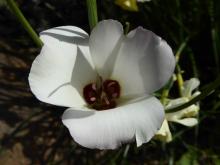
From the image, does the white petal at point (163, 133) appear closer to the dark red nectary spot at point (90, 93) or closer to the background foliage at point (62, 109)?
the dark red nectary spot at point (90, 93)

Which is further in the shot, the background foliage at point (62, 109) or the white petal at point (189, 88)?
the background foliage at point (62, 109)

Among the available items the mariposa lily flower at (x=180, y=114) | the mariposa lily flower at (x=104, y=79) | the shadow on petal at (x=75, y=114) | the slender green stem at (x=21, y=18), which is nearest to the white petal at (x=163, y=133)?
the mariposa lily flower at (x=180, y=114)

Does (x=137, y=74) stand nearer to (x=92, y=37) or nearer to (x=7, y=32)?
(x=92, y=37)

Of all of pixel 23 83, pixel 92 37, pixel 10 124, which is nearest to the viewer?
pixel 92 37

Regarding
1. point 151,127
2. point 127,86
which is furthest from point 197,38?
point 151,127

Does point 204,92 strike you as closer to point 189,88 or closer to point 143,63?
point 143,63

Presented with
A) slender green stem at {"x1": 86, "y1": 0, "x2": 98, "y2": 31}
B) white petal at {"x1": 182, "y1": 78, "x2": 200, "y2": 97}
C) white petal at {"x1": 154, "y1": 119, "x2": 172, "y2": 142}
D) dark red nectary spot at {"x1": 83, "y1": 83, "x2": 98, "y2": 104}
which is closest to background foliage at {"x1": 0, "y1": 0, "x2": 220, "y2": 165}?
white petal at {"x1": 182, "y1": 78, "x2": 200, "y2": 97}
